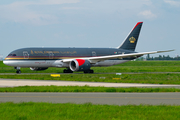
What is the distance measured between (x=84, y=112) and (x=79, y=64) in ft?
101

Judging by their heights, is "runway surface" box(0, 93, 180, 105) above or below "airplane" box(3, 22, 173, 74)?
below

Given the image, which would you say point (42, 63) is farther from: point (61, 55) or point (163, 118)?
point (163, 118)

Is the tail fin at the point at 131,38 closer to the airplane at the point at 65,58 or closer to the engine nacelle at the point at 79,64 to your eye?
the airplane at the point at 65,58

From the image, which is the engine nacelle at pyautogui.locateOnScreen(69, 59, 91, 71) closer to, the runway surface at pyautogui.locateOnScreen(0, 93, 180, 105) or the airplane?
the airplane

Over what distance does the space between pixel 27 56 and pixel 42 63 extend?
2.46 metres

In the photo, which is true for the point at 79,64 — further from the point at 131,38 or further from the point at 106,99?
the point at 106,99

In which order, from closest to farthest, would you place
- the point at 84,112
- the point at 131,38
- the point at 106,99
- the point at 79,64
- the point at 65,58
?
the point at 84,112 < the point at 106,99 < the point at 79,64 < the point at 65,58 < the point at 131,38

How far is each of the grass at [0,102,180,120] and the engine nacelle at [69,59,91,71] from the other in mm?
28988

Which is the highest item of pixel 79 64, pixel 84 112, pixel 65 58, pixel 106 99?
pixel 65 58

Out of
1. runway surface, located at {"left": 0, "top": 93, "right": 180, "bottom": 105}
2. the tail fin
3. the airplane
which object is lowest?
runway surface, located at {"left": 0, "top": 93, "right": 180, "bottom": 105}

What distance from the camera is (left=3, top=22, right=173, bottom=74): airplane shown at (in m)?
41.8

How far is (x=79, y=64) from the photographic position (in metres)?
41.9

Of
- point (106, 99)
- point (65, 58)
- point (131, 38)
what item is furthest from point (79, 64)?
point (106, 99)

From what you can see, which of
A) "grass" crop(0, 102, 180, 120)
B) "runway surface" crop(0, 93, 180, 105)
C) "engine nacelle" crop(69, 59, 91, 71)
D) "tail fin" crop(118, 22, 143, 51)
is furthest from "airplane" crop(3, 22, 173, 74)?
"grass" crop(0, 102, 180, 120)
